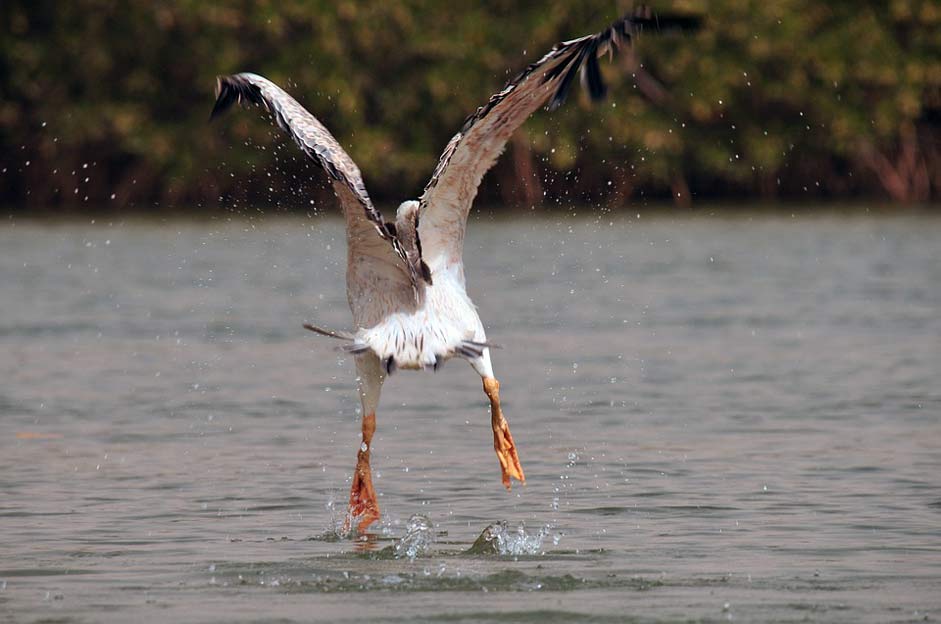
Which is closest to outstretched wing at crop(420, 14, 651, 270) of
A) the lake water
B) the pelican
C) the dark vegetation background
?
the pelican

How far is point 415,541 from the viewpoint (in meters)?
8.61

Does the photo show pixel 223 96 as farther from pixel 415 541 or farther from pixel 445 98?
pixel 445 98

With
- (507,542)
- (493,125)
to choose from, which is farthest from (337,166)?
(507,542)

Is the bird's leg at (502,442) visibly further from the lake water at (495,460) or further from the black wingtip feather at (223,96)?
the black wingtip feather at (223,96)

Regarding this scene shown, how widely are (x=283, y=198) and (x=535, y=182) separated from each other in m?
6.44

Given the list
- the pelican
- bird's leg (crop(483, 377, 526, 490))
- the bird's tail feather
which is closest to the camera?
the pelican

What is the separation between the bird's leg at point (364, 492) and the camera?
923 cm

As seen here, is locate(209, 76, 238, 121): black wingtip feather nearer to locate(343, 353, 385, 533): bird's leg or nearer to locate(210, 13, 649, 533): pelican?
locate(210, 13, 649, 533): pelican

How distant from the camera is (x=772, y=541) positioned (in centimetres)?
843

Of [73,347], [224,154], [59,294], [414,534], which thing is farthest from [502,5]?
[414,534]

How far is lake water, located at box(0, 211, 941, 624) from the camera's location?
24.7ft

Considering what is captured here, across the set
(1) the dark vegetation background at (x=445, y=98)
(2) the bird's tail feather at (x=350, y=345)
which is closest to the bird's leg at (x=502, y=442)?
(2) the bird's tail feather at (x=350, y=345)

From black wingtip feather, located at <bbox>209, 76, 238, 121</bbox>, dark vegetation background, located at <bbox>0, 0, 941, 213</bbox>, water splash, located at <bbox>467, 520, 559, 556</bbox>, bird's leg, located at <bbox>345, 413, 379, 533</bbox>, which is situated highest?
dark vegetation background, located at <bbox>0, 0, 941, 213</bbox>

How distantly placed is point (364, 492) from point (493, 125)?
1.94 meters
